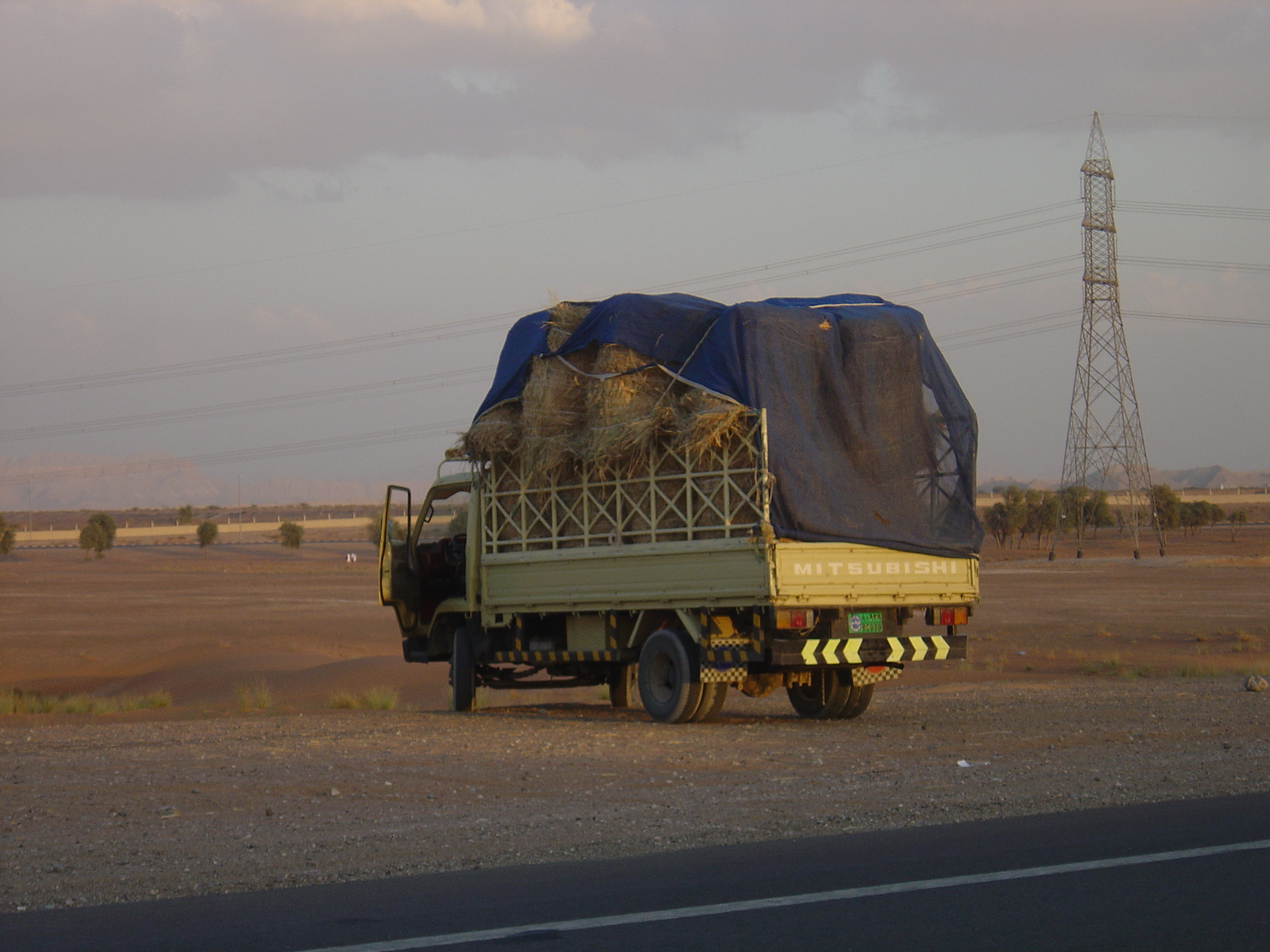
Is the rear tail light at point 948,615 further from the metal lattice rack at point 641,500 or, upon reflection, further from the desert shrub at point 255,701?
the desert shrub at point 255,701

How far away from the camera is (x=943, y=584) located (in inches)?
585

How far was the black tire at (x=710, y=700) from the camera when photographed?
14.7m

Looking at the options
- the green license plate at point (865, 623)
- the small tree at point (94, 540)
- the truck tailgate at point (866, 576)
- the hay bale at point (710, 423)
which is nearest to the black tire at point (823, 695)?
the green license plate at point (865, 623)

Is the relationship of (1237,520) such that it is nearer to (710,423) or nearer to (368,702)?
(368,702)

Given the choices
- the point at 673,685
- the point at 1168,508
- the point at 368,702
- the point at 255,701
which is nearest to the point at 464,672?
the point at 368,702

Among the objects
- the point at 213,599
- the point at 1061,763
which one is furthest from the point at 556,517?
the point at 213,599

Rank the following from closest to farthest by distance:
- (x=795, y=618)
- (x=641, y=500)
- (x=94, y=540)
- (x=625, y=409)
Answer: (x=795, y=618) < (x=625, y=409) < (x=641, y=500) < (x=94, y=540)

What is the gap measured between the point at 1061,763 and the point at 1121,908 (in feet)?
17.6

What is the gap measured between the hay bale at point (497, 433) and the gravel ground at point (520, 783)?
3163mm

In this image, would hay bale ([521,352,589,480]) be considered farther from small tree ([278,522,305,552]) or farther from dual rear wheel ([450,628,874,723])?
small tree ([278,522,305,552])

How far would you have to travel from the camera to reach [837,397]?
14.3 m

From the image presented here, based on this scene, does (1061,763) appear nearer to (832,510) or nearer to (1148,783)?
(1148,783)

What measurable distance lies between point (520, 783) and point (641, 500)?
435cm

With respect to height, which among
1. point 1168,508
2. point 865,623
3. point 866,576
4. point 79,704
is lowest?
point 79,704
